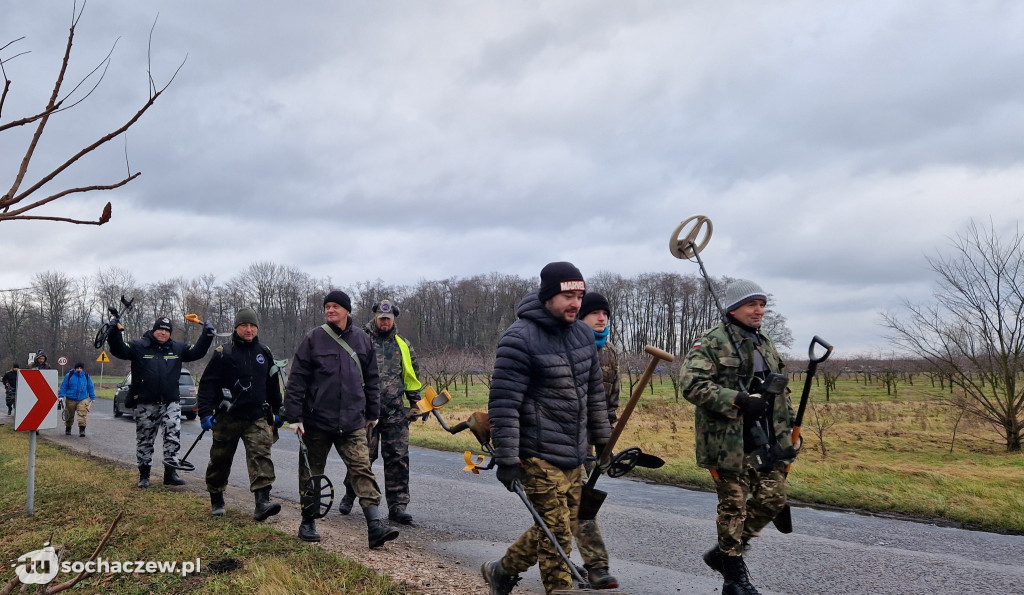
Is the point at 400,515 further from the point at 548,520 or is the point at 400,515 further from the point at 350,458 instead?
the point at 548,520

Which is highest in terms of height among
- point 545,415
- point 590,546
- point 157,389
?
point 545,415

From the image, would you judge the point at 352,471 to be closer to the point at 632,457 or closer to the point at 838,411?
the point at 632,457

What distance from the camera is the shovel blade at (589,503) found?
4504 mm

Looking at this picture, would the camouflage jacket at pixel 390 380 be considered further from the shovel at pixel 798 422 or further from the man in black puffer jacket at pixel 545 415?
the shovel at pixel 798 422

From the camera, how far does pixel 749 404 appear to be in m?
4.15

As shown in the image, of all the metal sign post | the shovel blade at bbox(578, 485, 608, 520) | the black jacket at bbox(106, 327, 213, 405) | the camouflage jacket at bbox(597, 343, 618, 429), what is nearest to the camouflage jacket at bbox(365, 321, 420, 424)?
the camouflage jacket at bbox(597, 343, 618, 429)

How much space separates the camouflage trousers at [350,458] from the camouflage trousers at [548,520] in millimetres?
1905

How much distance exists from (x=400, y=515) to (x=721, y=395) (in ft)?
11.9

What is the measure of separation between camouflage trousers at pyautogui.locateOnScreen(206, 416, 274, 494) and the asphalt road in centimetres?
152

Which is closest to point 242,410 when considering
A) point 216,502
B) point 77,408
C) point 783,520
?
point 216,502

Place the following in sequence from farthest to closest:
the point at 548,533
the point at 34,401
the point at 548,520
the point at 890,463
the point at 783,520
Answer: the point at 890,463 → the point at 34,401 → the point at 783,520 → the point at 548,520 → the point at 548,533

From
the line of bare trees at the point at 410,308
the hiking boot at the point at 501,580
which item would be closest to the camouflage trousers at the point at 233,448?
the hiking boot at the point at 501,580

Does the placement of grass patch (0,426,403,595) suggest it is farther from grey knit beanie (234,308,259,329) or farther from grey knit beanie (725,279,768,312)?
grey knit beanie (725,279,768,312)

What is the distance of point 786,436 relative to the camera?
449 cm
